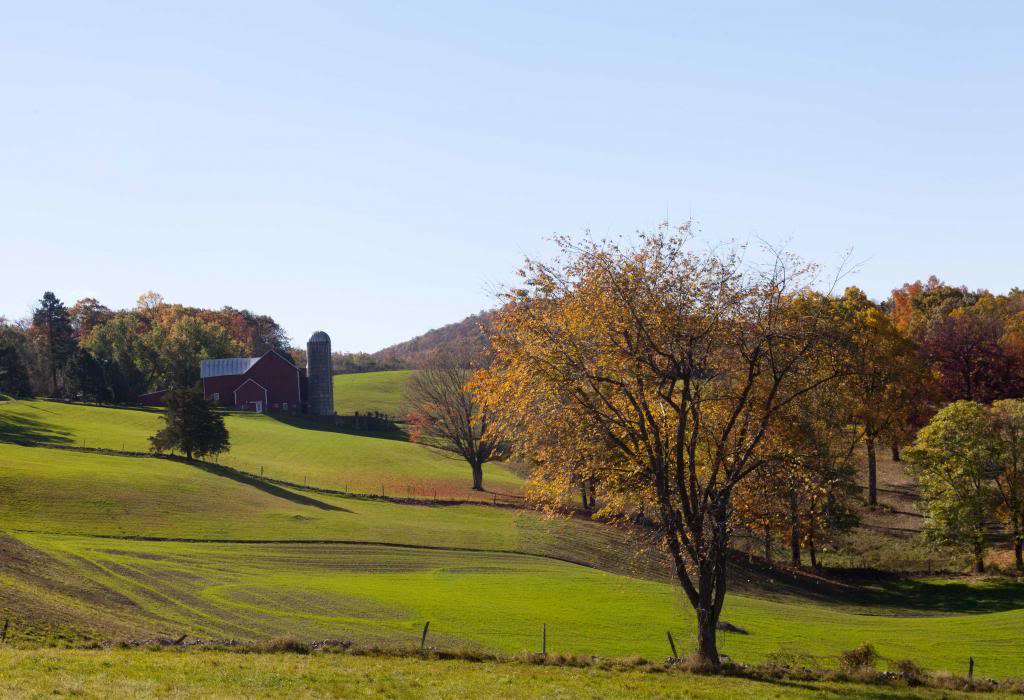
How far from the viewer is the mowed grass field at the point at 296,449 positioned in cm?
8269

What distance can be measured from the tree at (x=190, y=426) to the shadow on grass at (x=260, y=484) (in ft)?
5.12

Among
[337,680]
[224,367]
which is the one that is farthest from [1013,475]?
[224,367]

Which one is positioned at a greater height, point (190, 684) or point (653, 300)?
point (653, 300)

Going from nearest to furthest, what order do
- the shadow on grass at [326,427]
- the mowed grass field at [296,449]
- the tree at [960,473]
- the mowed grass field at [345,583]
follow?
1. the mowed grass field at [345,583]
2. the tree at [960,473]
3. the mowed grass field at [296,449]
4. the shadow on grass at [326,427]

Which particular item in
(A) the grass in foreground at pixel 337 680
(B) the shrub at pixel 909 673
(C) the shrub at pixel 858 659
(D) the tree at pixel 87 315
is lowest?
(C) the shrub at pixel 858 659

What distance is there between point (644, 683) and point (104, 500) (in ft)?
148

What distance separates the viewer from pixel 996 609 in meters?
48.2

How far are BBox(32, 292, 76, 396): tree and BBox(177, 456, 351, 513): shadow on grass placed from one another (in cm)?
6295

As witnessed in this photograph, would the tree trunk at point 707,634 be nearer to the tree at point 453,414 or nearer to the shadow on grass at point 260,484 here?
the shadow on grass at point 260,484

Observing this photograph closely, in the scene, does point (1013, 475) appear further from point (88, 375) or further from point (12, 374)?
point (12, 374)

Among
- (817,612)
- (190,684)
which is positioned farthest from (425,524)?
(190,684)

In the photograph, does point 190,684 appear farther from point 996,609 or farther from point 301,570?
point 996,609

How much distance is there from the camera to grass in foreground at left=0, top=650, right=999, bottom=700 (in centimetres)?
2011

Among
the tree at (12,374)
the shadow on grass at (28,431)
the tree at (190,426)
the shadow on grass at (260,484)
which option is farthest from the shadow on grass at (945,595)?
the tree at (12,374)
